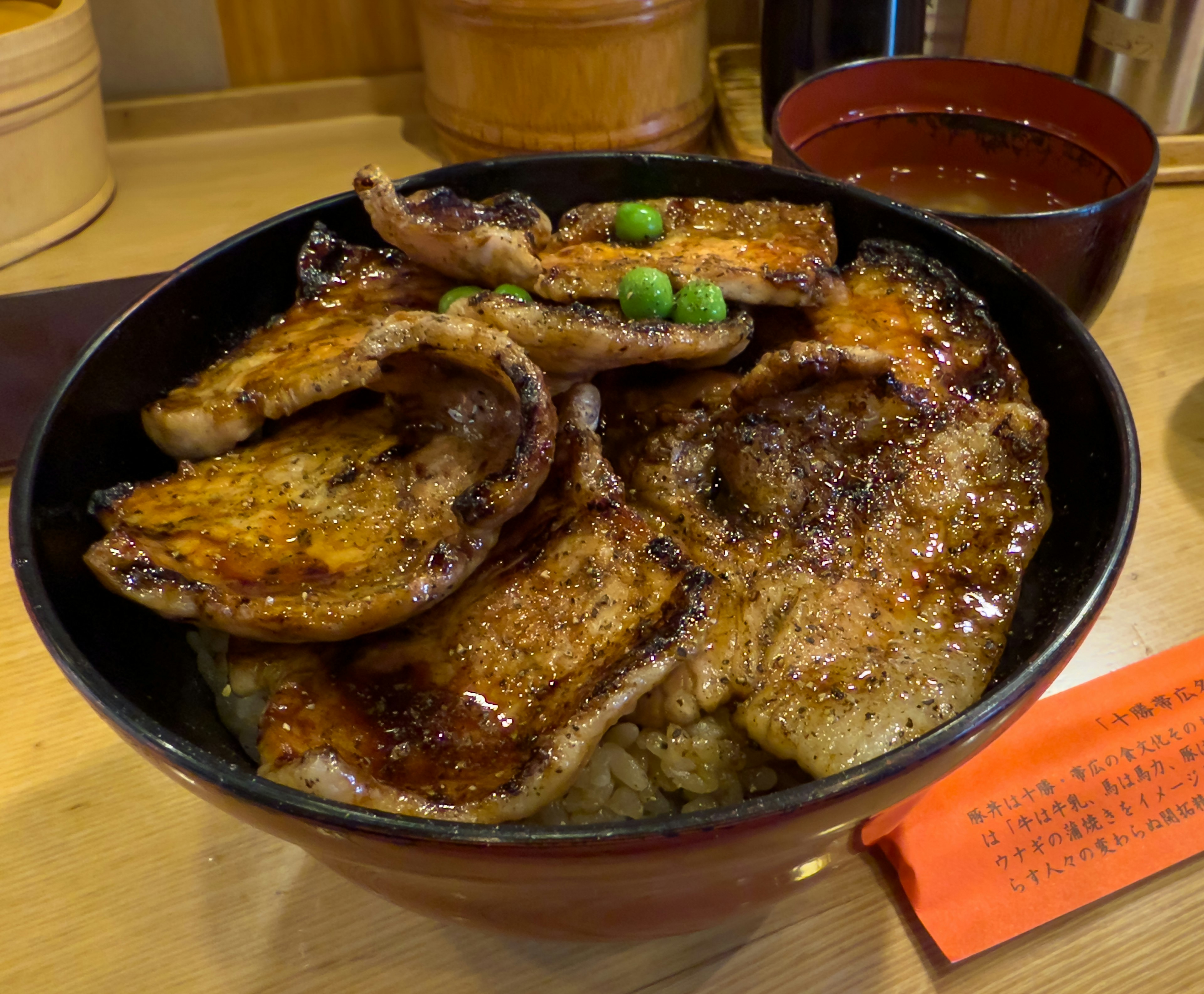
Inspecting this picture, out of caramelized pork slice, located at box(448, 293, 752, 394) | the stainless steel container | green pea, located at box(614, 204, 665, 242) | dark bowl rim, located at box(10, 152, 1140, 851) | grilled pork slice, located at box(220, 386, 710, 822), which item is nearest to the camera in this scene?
dark bowl rim, located at box(10, 152, 1140, 851)

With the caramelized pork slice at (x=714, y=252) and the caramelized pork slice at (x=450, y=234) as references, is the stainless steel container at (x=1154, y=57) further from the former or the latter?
the caramelized pork slice at (x=450, y=234)

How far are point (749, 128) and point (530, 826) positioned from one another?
8.58ft

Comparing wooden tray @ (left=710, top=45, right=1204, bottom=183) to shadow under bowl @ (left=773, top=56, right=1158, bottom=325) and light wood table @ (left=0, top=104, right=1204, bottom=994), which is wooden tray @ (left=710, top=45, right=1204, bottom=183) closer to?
shadow under bowl @ (left=773, top=56, right=1158, bottom=325)

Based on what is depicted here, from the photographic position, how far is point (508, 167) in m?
1.61

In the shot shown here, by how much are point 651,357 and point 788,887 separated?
0.66 metres

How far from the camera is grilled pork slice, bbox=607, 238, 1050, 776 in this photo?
1.05 meters

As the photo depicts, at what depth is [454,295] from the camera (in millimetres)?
1393

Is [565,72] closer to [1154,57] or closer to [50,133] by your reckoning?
[50,133]

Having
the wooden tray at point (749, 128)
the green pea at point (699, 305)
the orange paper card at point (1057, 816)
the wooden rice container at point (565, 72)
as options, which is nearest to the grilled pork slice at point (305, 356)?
the green pea at point (699, 305)

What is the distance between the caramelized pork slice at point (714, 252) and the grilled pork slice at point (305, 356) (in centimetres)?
23

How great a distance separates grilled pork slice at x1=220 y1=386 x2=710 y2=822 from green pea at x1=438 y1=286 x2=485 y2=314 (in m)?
0.31

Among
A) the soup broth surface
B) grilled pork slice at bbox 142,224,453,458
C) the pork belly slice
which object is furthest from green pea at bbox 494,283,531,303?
the soup broth surface

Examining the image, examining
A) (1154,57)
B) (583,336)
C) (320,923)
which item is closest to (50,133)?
(583,336)

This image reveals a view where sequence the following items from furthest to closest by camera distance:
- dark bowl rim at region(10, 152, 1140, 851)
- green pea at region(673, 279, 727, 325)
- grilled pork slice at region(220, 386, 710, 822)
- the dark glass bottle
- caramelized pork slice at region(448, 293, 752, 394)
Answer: the dark glass bottle < green pea at region(673, 279, 727, 325) < caramelized pork slice at region(448, 293, 752, 394) < grilled pork slice at region(220, 386, 710, 822) < dark bowl rim at region(10, 152, 1140, 851)
